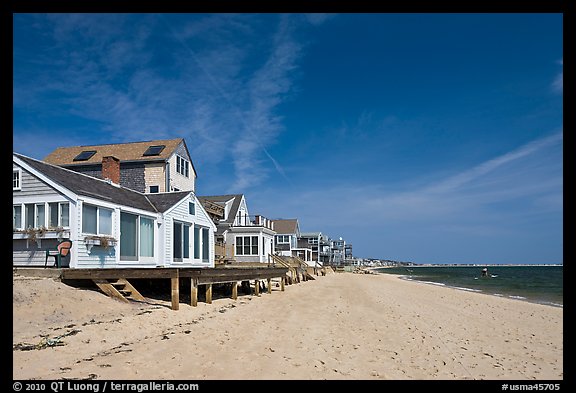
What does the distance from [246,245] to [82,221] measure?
2232 cm

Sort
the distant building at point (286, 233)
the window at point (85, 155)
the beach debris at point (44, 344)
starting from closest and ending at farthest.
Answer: the beach debris at point (44, 344) → the window at point (85, 155) → the distant building at point (286, 233)

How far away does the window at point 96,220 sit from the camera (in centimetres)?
1518

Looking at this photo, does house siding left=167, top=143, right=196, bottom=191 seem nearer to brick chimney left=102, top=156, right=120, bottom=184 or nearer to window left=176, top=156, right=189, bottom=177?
window left=176, top=156, right=189, bottom=177

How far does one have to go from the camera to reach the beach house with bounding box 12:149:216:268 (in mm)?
14789

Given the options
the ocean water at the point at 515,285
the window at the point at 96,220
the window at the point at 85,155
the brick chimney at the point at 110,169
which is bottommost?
the ocean water at the point at 515,285

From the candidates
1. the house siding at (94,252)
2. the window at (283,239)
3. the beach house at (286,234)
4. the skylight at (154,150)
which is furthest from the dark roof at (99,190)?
the window at (283,239)

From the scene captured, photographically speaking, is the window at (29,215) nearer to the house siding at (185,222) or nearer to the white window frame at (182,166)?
the house siding at (185,222)

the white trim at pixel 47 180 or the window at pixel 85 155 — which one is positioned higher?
the window at pixel 85 155

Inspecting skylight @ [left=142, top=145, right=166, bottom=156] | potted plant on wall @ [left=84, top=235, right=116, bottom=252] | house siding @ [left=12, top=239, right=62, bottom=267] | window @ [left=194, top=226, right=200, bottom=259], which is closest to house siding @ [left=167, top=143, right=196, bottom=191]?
skylight @ [left=142, top=145, right=166, bottom=156]

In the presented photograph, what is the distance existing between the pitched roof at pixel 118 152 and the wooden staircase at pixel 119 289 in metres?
16.4

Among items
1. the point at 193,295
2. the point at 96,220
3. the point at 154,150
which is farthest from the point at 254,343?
the point at 154,150

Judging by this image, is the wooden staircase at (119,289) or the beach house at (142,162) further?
the beach house at (142,162)

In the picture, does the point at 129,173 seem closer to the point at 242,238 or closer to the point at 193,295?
the point at 242,238
